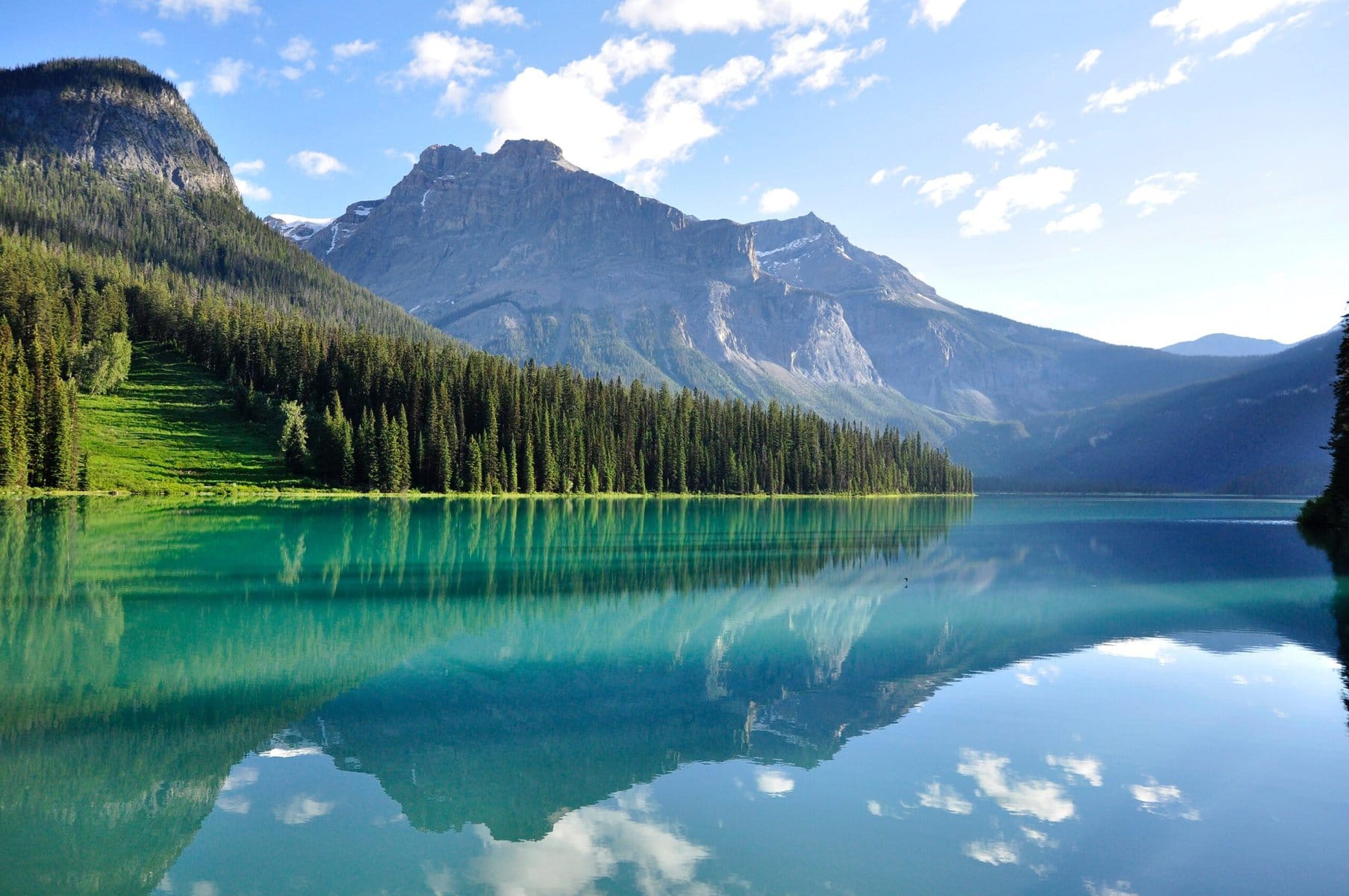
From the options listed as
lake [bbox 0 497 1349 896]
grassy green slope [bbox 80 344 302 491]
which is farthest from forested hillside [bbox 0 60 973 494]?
lake [bbox 0 497 1349 896]

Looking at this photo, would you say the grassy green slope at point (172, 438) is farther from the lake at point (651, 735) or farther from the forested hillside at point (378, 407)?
the lake at point (651, 735)

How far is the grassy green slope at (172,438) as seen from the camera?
102 m

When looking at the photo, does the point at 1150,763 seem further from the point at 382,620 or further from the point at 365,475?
the point at 365,475

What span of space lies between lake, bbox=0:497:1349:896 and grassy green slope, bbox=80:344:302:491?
236 feet

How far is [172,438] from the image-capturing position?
11725 cm

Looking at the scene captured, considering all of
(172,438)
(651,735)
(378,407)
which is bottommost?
(651,735)

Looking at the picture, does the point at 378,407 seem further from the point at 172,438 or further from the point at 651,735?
the point at 651,735

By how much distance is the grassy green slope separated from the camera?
102312 millimetres

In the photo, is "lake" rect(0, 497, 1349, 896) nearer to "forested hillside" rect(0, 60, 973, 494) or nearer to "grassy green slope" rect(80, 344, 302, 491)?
"grassy green slope" rect(80, 344, 302, 491)

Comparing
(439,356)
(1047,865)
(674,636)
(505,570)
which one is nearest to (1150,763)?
(1047,865)

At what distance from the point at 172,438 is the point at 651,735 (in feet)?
409

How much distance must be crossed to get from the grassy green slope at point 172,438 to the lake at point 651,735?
71820 mm

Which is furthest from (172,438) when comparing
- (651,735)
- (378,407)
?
(651,735)

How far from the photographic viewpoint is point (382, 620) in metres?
28.5
